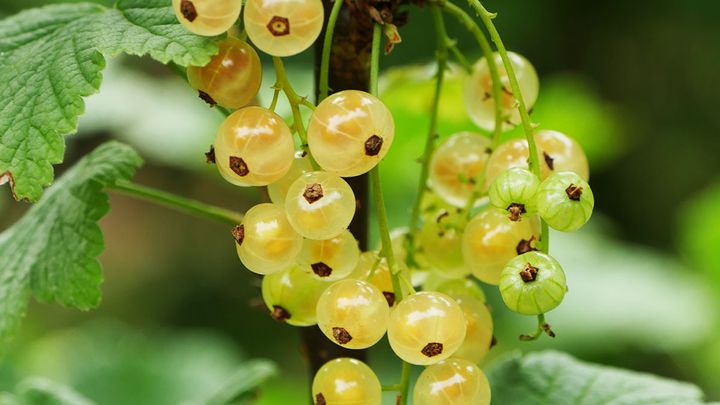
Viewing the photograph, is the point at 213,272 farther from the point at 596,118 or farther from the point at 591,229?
the point at 596,118

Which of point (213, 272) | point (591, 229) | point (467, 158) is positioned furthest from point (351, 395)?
point (213, 272)

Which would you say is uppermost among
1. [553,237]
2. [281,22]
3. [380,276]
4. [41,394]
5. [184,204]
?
[281,22]

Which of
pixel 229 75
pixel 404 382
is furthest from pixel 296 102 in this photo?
pixel 404 382

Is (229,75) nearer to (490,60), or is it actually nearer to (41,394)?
(490,60)

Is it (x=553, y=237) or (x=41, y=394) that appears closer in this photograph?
(x=41, y=394)

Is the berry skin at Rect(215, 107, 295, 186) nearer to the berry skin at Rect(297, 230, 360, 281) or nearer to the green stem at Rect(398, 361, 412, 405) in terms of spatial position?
the berry skin at Rect(297, 230, 360, 281)

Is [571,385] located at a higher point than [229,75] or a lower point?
lower

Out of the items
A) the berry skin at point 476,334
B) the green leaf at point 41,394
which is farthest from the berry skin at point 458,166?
the green leaf at point 41,394

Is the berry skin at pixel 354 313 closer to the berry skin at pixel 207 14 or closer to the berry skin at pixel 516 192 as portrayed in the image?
the berry skin at pixel 516 192
